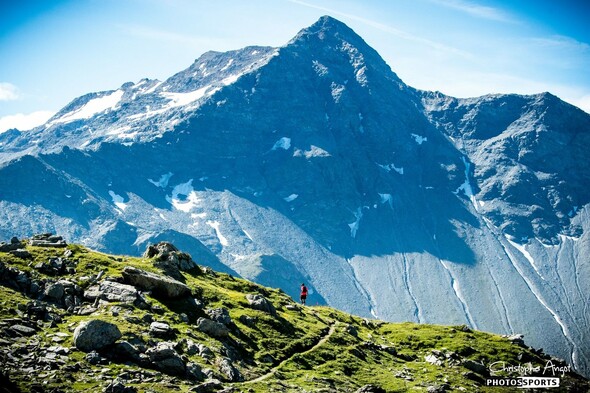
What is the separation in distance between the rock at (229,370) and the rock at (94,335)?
10.5 meters

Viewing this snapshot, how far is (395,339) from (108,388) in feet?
222

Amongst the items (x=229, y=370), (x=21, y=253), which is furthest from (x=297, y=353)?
(x=21, y=253)

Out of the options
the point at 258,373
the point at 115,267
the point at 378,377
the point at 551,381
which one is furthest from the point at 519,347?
the point at 115,267

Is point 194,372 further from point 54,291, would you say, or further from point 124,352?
point 54,291

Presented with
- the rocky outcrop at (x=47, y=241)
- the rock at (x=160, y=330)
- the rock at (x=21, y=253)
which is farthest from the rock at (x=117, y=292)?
the rocky outcrop at (x=47, y=241)

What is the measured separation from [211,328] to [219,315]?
12.8 ft

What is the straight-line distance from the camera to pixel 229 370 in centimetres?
5694

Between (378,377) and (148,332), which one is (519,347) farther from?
(148,332)

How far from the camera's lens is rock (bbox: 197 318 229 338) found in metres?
65.6

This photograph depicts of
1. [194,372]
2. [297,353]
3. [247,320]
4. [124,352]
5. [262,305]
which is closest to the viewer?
[124,352]

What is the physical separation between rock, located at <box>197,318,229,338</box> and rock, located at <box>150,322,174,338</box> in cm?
634

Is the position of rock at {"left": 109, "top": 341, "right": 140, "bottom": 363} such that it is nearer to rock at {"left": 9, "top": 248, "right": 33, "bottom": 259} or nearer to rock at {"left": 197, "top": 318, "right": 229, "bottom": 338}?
rock at {"left": 197, "top": 318, "right": 229, "bottom": 338}

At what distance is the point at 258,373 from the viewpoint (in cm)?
6188

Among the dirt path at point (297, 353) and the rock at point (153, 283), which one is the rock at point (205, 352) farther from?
the rock at point (153, 283)
